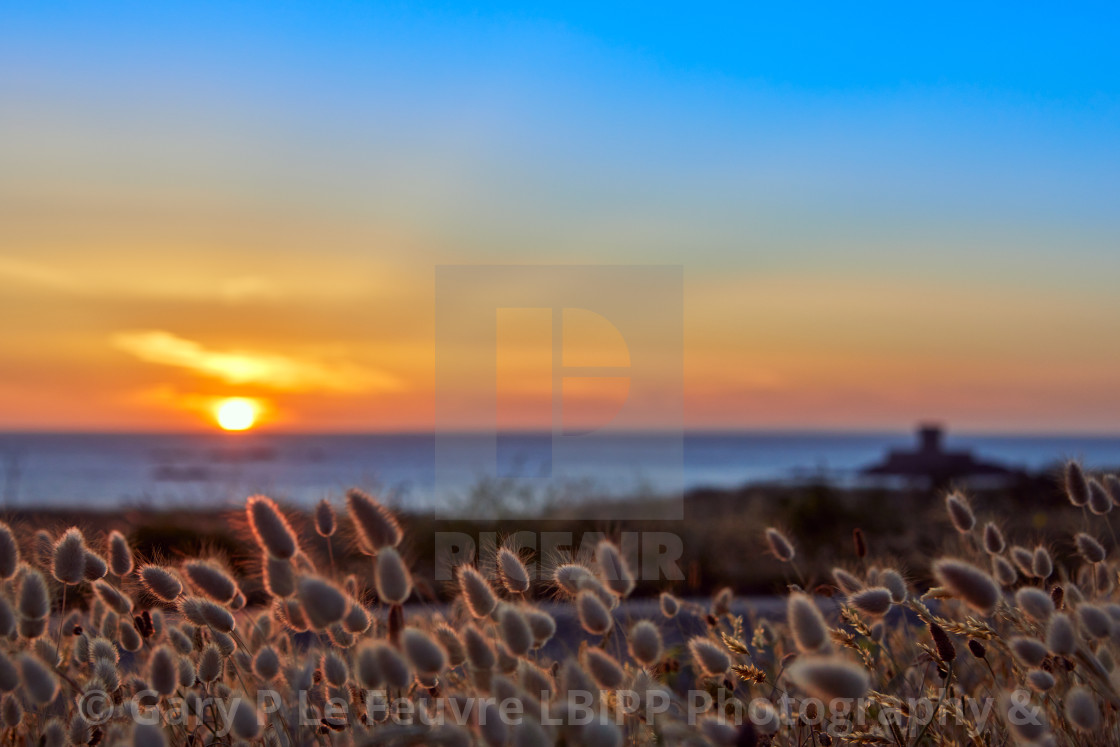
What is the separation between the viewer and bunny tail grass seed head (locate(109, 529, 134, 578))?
8.59 feet

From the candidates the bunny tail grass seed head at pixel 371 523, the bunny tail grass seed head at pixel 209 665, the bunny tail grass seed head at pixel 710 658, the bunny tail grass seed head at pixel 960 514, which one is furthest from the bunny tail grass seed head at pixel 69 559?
the bunny tail grass seed head at pixel 960 514

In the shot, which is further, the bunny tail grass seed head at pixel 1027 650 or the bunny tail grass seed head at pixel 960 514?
the bunny tail grass seed head at pixel 960 514

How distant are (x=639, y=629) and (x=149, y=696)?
1.68 meters

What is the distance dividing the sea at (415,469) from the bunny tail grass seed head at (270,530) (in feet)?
1.27

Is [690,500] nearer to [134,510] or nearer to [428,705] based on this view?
[134,510]

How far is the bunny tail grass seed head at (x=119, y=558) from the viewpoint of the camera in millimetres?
2619

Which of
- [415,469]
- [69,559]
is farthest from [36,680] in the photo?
[415,469]

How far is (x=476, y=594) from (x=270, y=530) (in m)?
0.53

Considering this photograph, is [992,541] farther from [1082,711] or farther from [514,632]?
[514,632]

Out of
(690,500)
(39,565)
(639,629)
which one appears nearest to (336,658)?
(639,629)

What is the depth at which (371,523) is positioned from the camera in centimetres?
191

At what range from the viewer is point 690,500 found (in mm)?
15469

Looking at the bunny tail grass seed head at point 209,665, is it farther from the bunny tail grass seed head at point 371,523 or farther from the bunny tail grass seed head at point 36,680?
the bunny tail grass seed head at point 371,523

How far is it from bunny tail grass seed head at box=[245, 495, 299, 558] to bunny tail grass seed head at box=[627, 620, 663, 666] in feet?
2.74
